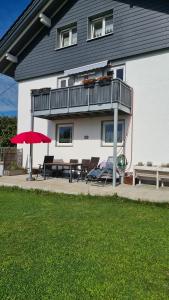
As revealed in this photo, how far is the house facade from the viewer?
12445mm

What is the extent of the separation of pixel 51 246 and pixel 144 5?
11.6 m

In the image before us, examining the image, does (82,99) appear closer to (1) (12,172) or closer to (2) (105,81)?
(2) (105,81)

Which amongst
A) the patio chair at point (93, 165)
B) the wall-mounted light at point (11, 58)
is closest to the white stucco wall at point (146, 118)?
the patio chair at point (93, 165)

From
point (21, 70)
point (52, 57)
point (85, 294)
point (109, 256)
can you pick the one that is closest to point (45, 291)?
point (85, 294)

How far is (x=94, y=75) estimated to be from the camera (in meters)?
14.7

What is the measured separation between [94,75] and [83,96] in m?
2.11

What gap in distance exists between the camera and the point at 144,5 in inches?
502

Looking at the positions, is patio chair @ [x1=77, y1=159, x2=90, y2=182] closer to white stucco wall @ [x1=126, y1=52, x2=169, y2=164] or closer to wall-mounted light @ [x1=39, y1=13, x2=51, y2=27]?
white stucco wall @ [x1=126, y1=52, x2=169, y2=164]

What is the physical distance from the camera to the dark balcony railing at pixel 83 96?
12.1 metres

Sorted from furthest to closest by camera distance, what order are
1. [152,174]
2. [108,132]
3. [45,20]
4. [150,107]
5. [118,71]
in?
[45,20] < [108,132] < [118,71] < [150,107] < [152,174]

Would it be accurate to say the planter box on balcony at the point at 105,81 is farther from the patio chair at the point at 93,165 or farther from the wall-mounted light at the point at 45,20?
the wall-mounted light at the point at 45,20

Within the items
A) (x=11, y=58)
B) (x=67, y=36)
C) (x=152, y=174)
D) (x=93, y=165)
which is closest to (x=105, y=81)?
(x=93, y=165)

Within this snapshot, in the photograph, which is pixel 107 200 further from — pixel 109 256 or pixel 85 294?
pixel 85 294

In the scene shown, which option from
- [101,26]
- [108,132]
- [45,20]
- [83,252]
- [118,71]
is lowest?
[83,252]
